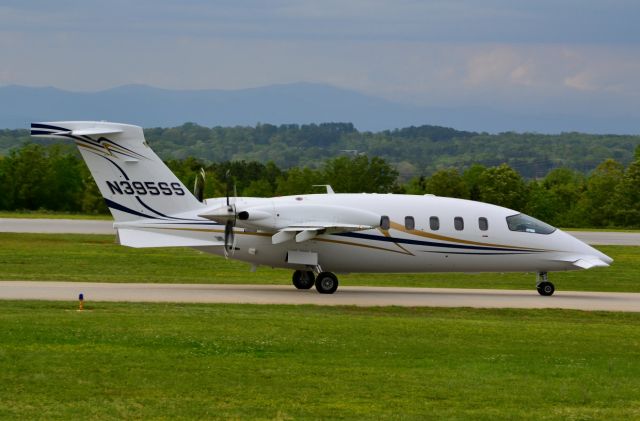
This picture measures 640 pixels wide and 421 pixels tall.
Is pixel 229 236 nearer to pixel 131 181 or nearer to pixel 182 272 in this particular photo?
pixel 131 181

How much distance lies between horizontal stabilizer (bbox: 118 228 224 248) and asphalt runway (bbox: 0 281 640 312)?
139cm

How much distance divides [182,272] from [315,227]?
34.1ft

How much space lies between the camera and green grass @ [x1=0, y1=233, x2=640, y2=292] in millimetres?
39438

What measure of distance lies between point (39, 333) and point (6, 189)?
82.6m

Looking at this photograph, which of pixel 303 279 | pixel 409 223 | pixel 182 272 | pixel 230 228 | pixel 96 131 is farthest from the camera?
pixel 182 272

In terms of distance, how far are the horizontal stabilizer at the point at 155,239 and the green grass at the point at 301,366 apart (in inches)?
229

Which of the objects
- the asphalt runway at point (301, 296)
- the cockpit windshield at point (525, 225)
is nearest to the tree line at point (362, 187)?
the cockpit windshield at point (525, 225)

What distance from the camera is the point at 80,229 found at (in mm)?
65438

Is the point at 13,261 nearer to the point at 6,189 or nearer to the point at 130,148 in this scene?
the point at 130,148

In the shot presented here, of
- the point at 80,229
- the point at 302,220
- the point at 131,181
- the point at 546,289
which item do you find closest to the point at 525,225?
the point at 546,289

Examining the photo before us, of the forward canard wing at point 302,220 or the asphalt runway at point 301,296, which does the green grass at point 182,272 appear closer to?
the asphalt runway at point 301,296

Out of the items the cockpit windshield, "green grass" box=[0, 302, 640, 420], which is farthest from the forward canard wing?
"green grass" box=[0, 302, 640, 420]

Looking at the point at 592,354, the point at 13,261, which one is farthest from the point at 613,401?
the point at 13,261

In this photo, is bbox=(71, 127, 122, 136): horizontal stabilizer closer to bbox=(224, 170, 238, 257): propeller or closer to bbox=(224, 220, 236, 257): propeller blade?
bbox=(224, 170, 238, 257): propeller
